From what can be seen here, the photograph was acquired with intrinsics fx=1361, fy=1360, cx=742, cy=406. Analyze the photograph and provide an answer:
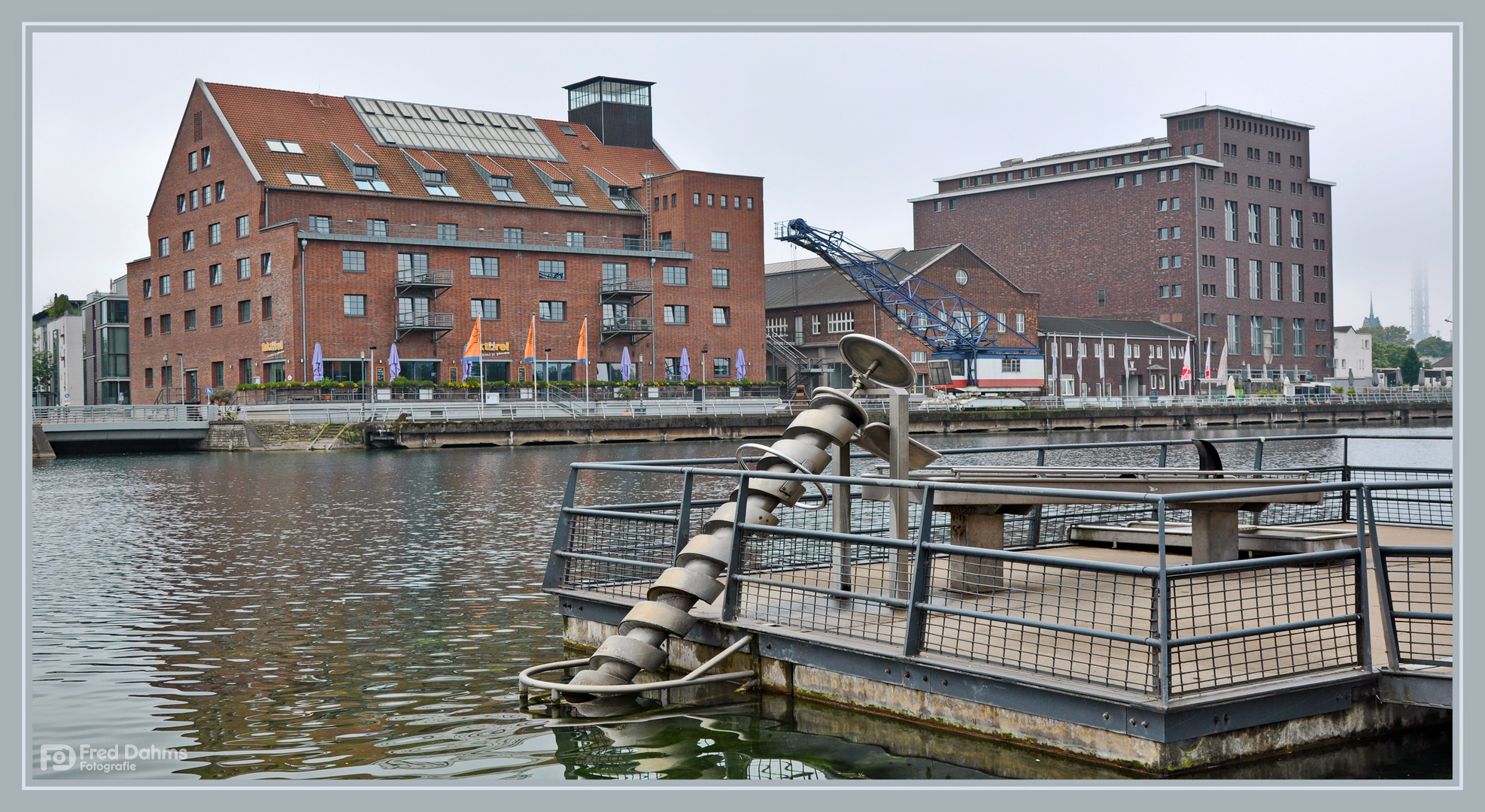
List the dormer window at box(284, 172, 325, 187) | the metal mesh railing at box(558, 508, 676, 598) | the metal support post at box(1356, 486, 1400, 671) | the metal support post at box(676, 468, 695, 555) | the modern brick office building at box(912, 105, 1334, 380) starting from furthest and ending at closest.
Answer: the modern brick office building at box(912, 105, 1334, 380) < the dormer window at box(284, 172, 325, 187) < the metal mesh railing at box(558, 508, 676, 598) < the metal support post at box(676, 468, 695, 555) < the metal support post at box(1356, 486, 1400, 671)

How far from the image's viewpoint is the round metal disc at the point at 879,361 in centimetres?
974

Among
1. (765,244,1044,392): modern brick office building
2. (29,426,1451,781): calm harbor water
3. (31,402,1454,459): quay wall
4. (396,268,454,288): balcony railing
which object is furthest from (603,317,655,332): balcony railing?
(29,426,1451,781): calm harbor water

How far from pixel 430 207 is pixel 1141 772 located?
68.1 metres

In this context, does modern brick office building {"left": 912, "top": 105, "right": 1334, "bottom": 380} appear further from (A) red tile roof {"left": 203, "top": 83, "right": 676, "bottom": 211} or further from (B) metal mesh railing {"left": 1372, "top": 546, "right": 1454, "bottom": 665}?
(B) metal mesh railing {"left": 1372, "top": 546, "right": 1454, "bottom": 665}

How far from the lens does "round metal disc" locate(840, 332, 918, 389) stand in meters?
9.74

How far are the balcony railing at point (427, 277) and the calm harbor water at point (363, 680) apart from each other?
44.1 m

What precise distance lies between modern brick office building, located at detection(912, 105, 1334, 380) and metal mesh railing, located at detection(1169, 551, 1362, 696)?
102 meters

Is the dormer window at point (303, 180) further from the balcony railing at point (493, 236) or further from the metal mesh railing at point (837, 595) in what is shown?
the metal mesh railing at point (837, 595)

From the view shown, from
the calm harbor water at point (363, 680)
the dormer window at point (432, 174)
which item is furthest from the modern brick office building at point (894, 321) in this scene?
the calm harbor water at point (363, 680)

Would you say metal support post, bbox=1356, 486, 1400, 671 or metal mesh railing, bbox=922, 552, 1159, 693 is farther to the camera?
metal support post, bbox=1356, 486, 1400, 671

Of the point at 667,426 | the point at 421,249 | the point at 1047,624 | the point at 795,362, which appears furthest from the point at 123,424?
the point at 1047,624

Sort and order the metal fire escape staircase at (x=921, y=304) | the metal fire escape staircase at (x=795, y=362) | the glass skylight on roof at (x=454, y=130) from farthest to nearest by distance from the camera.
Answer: the metal fire escape staircase at (x=795, y=362)
the metal fire escape staircase at (x=921, y=304)
the glass skylight on roof at (x=454, y=130)
